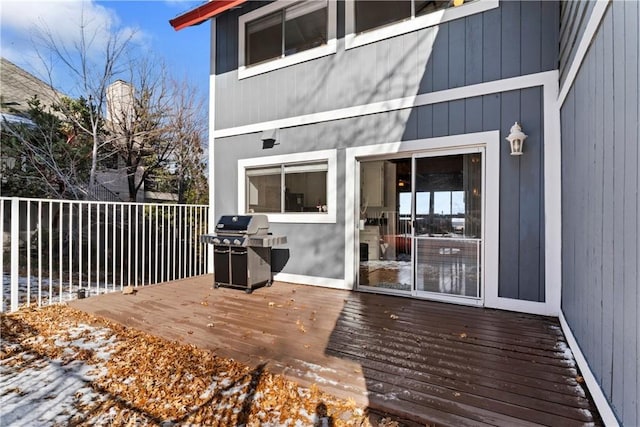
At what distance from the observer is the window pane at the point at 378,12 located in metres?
4.68

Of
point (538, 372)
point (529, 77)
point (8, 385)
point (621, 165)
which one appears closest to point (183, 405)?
point (8, 385)

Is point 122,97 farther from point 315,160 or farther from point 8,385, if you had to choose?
point 8,385

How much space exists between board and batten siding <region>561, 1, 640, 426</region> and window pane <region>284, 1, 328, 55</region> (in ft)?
12.1

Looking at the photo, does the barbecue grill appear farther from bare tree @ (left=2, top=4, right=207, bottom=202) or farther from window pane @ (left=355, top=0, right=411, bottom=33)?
bare tree @ (left=2, top=4, right=207, bottom=202)

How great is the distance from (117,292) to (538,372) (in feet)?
17.7

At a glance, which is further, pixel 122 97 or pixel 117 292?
pixel 122 97

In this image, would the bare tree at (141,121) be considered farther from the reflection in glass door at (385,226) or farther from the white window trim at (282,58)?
the reflection in glass door at (385,226)

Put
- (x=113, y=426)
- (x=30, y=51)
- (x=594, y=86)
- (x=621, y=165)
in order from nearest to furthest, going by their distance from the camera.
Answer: (x=621, y=165) → (x=113, y=426) → (x=594, y=86) → (x=30, y=51)

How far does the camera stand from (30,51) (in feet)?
21.1

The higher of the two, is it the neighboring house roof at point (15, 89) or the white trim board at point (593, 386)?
the neighboring house roof at point (15, 89)

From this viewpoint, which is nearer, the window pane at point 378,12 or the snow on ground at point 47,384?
the snow on ground at point 47,384

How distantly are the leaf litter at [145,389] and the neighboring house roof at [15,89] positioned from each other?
26.4ft

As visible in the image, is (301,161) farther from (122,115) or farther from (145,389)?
(122,115)

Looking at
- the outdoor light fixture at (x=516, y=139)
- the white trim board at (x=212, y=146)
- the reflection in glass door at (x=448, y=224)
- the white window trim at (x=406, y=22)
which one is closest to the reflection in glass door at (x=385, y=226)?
the reflection in glass door at (x=448, y=224)
